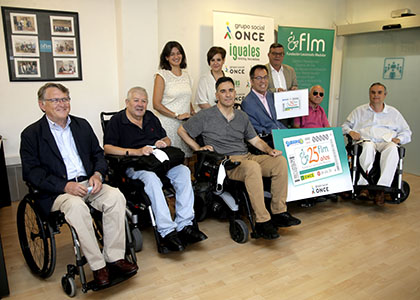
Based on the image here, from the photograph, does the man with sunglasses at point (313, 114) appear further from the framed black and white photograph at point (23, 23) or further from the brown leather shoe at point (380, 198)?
the framed black and white photograph at point (23, 23)

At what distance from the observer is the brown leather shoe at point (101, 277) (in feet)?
7.16

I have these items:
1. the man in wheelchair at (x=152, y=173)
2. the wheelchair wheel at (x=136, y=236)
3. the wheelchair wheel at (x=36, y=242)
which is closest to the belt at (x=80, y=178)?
the wheelchair wheel at (x=36, y=242)

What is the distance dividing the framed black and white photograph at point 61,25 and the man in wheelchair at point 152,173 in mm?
1710

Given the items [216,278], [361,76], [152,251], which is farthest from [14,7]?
[361,76]

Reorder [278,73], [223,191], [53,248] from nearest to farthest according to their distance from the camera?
[53,248] < [223,191] < [278,73]

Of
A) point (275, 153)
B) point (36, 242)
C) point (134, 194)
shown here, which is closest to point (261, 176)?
point (275, 153)

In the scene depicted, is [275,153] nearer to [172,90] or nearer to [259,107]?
[259,107]

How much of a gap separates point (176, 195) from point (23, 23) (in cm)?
257

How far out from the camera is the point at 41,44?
397 cm

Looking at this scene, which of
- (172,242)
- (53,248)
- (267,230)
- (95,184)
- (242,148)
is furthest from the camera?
(242,148)

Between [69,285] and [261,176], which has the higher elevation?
[261,176]

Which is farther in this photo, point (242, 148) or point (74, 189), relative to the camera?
point (242, 148)

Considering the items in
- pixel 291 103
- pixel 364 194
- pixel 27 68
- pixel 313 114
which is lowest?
pixel 364 194

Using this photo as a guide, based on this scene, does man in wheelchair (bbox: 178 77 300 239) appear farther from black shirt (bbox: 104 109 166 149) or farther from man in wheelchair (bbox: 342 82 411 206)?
man in wheelchair (bbox: 342 82 411 206)
